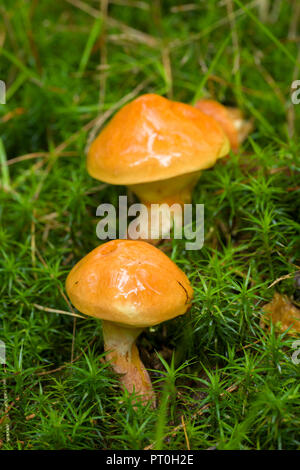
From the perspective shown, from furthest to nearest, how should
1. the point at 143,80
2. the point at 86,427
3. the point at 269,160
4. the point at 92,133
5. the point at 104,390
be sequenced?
the point at 143,80 → the point at 92,133 → the point at 269,160 → the point at 104,390 → the point at 86,427

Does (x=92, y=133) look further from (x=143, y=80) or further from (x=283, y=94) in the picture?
(x=283, y=94)

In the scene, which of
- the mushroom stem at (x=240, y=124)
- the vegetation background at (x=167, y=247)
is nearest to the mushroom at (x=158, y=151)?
the vegetation background at (x=167, y=247)

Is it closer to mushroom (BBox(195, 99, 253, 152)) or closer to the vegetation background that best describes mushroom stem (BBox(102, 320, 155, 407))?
the vegetation background

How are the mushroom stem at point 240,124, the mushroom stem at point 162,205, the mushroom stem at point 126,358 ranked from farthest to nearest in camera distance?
1. the mushroom stem at point 240,124
2. the mushroom stem at point 162,205
3. the mushroom stem at point 126,358

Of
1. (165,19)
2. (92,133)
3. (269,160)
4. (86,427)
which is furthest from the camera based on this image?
(165,19)

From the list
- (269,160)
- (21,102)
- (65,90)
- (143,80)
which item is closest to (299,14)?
(143,80)

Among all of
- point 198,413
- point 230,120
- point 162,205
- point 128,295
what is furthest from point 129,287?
point 230,120

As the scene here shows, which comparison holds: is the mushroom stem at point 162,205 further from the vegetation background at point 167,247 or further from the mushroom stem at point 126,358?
the mushroom stem at point 126,358

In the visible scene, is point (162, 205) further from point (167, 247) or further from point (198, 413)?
point (198, 413)
